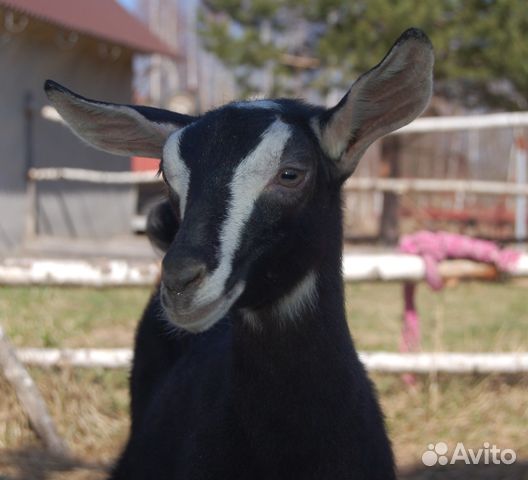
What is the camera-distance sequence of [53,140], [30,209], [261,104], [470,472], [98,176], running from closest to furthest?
[261,104], [470,472], [98,176], [30,209], [53,140]

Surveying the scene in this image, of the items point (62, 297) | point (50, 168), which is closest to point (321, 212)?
point (62, 297)

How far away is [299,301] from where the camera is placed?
→ 7.59 feet

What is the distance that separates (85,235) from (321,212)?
40.3ft

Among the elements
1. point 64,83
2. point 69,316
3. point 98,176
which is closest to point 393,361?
point 69,316

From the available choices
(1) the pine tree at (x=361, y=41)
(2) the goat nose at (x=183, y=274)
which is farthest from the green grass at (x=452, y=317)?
(1) the pine tree at (x=361, y=41)

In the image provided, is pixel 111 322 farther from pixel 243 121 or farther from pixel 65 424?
pixel 243 121

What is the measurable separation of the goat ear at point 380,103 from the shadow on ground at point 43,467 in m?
2.33

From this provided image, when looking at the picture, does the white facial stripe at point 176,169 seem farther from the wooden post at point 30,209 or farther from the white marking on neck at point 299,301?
the wooden post at point 30,209

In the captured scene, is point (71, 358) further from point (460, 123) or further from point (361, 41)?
point (361, 41)

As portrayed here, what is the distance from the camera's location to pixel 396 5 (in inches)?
469

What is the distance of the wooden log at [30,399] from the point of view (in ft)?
13.7

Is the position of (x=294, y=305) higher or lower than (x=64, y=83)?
lower

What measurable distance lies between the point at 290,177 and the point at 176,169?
0.32 metres

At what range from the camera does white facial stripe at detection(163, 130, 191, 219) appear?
7.20 feet
